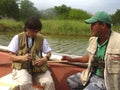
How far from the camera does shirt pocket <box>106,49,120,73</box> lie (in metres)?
4.06

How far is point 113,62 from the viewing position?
13.4 feet

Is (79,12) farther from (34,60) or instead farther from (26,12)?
(34,60)

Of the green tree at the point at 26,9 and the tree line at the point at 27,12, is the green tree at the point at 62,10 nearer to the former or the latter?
the tree line at the point at 27,12

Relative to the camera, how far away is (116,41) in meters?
4.11

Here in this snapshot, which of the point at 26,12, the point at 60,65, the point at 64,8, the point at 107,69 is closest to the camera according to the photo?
the point at 107,69

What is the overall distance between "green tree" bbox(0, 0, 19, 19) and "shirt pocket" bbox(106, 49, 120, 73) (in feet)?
146

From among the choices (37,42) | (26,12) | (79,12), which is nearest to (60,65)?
(37,42)

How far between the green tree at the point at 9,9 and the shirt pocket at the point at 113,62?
1746 inches

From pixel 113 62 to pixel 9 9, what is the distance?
150 feet

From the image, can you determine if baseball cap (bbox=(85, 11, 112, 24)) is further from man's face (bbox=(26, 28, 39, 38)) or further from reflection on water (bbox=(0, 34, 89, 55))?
reflection on water (bbox=(0, 34, 89, 55))

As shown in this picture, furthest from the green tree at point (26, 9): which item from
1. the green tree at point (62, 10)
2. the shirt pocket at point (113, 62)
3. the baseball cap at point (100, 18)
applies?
the shirt pocket at point (113, 62)

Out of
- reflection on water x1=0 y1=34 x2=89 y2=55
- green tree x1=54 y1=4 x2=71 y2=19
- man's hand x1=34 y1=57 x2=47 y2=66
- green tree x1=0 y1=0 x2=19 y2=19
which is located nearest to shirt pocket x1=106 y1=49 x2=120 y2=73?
man's hand x1=34 y1=57 x2=47 y2=66

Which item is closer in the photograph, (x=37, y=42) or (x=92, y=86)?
(x=92, y=86)

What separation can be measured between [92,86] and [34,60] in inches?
31.7
